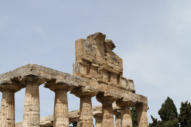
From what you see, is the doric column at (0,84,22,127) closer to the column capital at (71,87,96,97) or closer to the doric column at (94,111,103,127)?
the column capital at (71,87,96,97)

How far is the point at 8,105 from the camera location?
73.5ft

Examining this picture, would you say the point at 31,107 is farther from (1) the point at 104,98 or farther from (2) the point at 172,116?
(2) the point at 172,116

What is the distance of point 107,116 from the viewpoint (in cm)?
2567

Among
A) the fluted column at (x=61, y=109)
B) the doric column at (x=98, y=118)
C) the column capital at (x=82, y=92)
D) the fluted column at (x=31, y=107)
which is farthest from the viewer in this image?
the doric column at (x=98, y=118)

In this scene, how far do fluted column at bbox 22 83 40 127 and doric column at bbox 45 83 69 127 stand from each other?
1731 mm

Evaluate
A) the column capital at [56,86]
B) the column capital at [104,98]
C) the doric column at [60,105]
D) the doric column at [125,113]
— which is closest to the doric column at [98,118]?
the doric column at [125,113]

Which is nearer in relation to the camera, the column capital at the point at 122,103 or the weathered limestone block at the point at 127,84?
the column capital at the point at 122,103

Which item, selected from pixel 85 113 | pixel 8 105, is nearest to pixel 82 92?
pixel 85 113

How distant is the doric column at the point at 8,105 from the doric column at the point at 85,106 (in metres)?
4.30

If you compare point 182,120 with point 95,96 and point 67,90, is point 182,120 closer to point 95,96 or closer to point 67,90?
point 95,96

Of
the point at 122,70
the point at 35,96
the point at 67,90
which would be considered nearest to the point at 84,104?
the point at 67,90

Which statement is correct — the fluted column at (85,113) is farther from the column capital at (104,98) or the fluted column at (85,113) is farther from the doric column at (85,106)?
the column capital at (104,98)

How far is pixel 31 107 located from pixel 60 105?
2.45 m

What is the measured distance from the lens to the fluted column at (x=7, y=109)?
2205cm
